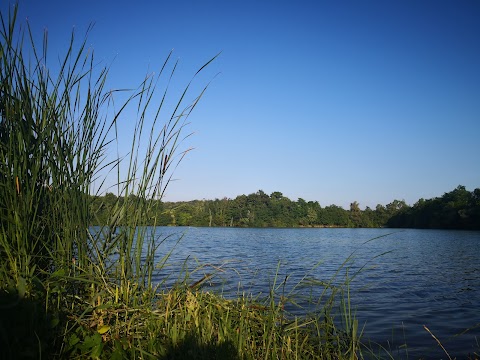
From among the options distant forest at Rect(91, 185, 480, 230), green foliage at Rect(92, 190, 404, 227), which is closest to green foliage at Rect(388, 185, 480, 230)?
distant forest at Rect(91, 185, 480, 230)

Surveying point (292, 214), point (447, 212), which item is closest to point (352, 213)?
point (292, 214)

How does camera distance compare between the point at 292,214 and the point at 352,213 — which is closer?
the point at 352,213

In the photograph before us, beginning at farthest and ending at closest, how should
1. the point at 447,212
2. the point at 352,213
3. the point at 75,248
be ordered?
the point at 352,213 < the point at 447,212 < the point at 75,248

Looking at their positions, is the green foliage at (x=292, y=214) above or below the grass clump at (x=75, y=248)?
above

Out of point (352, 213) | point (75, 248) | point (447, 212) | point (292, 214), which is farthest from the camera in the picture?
point (292, 214)

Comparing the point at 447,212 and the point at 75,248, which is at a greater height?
the point at 447,212

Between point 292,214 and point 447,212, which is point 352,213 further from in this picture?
point 447,212

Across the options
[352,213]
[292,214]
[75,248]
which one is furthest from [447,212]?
[75,248]

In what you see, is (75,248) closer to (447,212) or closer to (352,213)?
(447,212)

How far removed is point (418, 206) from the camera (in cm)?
10038

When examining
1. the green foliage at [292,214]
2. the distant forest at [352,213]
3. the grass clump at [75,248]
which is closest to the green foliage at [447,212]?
the distant forest at [352,213]

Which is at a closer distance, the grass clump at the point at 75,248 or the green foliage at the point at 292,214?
the grass clump at the point at 75,248

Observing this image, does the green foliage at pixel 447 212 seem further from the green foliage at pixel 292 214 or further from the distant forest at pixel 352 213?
the green foliage at pixel 292 214

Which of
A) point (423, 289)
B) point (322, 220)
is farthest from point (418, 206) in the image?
point (423, 289)
